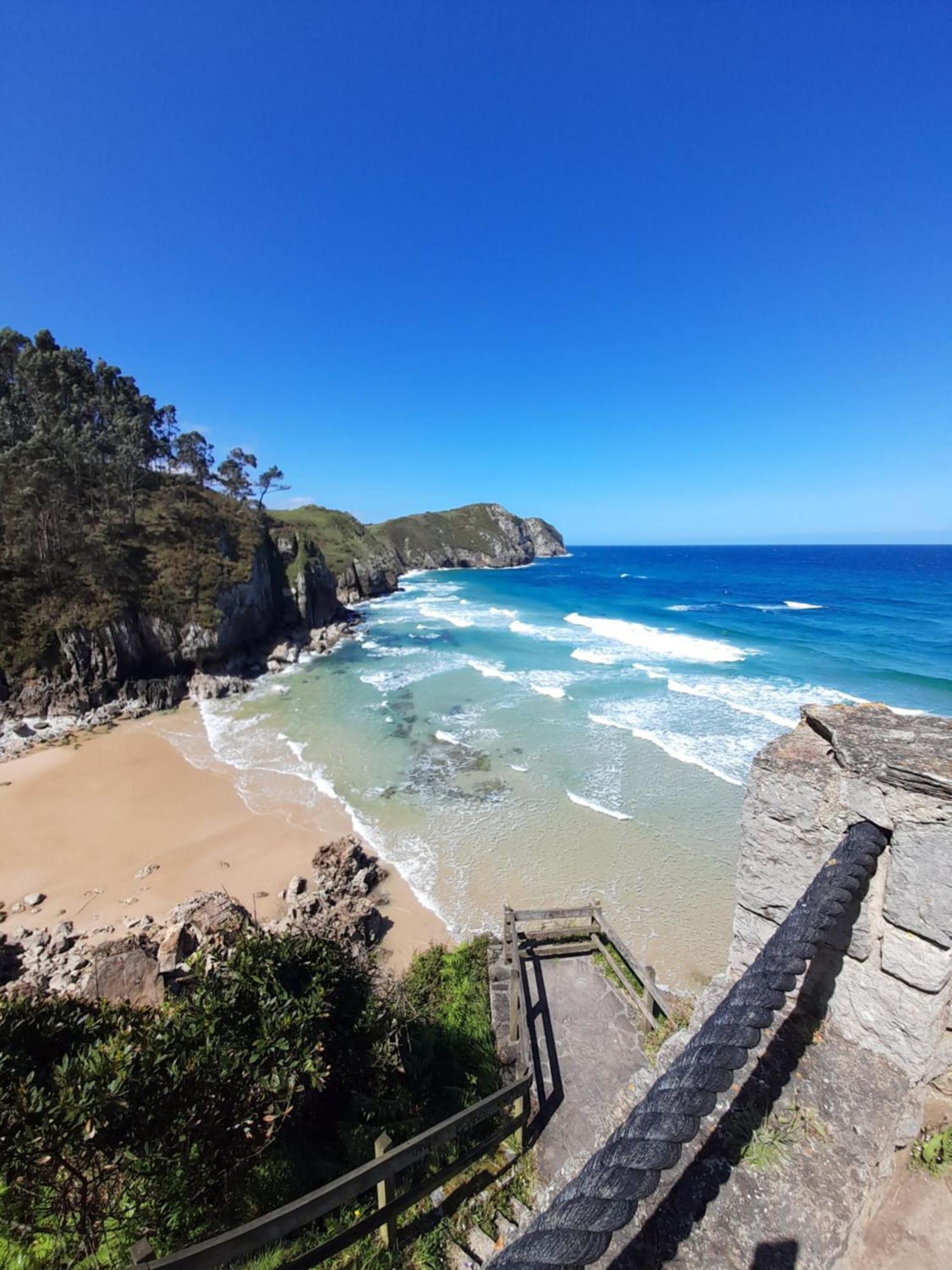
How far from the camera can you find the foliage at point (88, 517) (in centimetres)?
2704

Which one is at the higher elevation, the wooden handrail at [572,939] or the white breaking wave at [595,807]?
the wooden handrail at [572,939]

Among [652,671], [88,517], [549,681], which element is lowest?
[652,671]

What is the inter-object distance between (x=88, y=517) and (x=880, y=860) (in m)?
44.6

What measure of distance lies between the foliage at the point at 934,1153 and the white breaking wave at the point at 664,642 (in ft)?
114

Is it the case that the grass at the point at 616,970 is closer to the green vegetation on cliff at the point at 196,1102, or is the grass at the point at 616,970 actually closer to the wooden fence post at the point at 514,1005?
the wooden fence post at the point at 514,1005

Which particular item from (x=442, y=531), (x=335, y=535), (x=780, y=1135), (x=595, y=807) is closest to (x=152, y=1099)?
(x=780, y=1135)

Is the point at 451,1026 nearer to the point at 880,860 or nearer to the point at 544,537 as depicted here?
the point at 880,860

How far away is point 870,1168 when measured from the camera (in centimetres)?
206

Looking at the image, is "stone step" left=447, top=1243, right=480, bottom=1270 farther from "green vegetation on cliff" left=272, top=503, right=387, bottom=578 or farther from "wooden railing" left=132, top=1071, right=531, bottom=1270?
"green vegetation on cliff" left=272, top=503, right=387, bottom=578

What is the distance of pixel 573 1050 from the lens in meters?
7.38

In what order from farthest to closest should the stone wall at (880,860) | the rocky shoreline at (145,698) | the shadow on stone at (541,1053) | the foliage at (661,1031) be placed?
the rocky shoreline at (145,698) < the foliage at (661,1031) < the shadow on stone at (541,1053) < the stone wall at (880,860)

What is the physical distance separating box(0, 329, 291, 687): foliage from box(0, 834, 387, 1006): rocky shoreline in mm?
18986

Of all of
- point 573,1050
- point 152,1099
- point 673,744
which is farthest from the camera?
point 673,744

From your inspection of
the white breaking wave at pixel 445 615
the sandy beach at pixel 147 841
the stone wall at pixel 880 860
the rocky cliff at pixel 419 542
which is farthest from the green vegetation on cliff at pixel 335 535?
the stone wall at pixel 880 860
